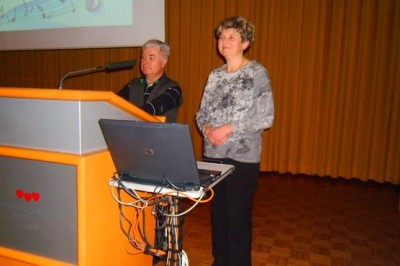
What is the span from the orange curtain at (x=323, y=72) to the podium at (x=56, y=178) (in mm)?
3017

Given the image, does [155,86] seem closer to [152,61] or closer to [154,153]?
[152,61]

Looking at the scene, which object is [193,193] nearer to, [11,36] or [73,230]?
[73,230]

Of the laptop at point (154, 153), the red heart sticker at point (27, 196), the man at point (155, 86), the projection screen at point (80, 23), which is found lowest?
the red heart sticker at point (27, 196)

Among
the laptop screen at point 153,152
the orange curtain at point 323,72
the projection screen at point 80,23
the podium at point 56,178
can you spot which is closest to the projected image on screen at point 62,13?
the projection screen at point 80,23

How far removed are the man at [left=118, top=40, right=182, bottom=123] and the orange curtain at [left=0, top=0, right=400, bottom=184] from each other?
238cm

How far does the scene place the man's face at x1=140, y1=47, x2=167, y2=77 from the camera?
1.84 meters

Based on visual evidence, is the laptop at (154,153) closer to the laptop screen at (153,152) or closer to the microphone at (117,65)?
the laptop screen at (153,152)

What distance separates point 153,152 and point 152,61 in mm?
896

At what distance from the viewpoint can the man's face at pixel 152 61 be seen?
1.84m

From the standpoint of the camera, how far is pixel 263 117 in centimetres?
155

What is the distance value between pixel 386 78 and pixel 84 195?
3.48 meters

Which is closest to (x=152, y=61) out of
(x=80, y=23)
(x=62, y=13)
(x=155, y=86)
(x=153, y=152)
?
(x=155, y=86)

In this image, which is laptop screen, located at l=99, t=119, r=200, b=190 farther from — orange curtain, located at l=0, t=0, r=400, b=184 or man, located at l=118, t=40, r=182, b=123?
orange curtain, located at l=0, t=0, r=400, b=184

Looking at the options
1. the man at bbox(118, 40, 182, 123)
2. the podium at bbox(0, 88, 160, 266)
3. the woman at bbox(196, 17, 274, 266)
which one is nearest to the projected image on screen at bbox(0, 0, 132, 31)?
the man at bbox(118, 40, 182, 123)
